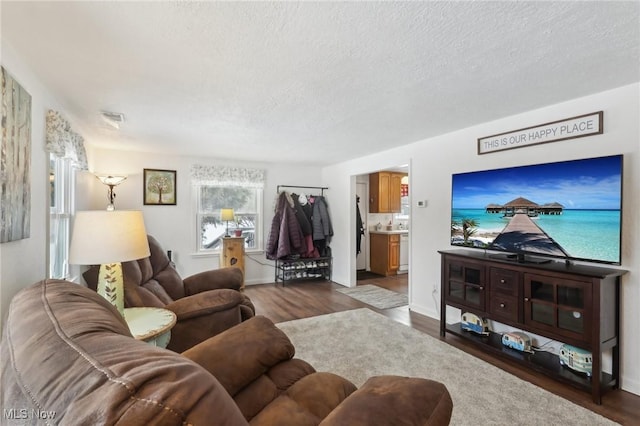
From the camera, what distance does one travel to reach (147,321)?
5.74 ft

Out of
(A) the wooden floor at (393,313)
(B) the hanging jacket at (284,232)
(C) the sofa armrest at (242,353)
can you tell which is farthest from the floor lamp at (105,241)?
(B) the hanging jacket at (284,232)

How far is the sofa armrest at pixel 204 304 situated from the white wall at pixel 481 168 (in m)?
2.35

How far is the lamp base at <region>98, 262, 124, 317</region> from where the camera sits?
5.57 feet

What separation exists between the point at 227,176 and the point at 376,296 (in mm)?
3068

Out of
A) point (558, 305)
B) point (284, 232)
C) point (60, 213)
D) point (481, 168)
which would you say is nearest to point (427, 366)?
point (558, 305)

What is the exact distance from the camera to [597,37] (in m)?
1.54

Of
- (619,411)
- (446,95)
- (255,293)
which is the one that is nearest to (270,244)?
(255,293)

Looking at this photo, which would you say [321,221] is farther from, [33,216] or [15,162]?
[15,162]

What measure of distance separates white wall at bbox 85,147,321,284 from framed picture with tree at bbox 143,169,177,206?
63 mm

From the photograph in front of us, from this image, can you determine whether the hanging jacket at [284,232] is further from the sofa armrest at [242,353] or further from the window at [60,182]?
the sofa armrest at [242,353]

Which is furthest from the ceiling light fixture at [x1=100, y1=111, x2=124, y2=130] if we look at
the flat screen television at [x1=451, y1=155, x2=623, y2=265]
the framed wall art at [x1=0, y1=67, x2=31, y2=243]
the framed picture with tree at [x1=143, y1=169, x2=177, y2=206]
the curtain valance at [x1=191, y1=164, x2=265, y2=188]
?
the flat screen television at [x1=451, y1=155, x2=623, y2=265]

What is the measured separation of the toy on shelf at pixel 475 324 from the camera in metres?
2.87

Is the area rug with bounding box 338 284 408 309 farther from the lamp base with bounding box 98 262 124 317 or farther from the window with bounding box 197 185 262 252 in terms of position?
the lamp base with bounding box 98 262 124 317

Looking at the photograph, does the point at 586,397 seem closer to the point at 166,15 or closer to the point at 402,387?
the point at 402,387
